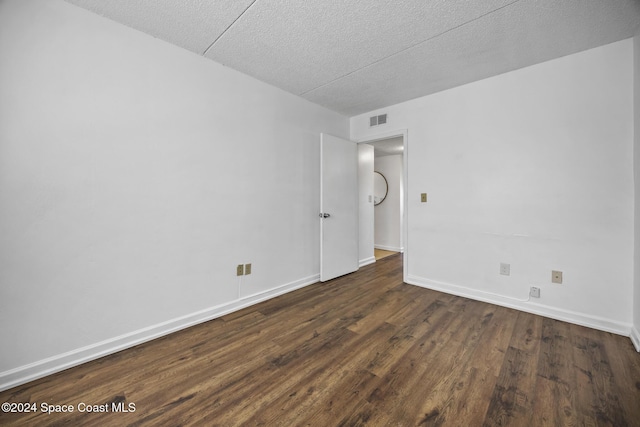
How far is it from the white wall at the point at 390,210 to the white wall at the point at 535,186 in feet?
7.73

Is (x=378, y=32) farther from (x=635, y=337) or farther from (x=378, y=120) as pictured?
(x=635, y=337)

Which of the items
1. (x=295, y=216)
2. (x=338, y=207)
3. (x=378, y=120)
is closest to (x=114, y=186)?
(x=295, y=216)

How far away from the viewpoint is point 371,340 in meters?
1.96

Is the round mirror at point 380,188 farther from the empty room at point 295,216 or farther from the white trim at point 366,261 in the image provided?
the empty room at point 295,216

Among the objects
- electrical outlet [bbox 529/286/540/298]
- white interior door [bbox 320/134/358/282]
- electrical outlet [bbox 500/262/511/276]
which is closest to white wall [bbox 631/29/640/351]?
A: electrical outlet [bbox 529/286/540/298]

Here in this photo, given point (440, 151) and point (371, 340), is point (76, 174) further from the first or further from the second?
point (440, 151)

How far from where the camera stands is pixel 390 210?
18.7 feet

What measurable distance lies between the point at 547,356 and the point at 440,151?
7.13ft

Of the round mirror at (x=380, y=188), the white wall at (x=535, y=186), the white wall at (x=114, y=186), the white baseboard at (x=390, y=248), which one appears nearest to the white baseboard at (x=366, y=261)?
the white wall at (x=535, y=186)

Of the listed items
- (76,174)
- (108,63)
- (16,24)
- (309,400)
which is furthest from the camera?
(108,63)

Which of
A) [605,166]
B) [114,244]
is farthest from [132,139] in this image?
[605,166]

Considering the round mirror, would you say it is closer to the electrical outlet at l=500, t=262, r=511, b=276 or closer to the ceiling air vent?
the ceiling air vent

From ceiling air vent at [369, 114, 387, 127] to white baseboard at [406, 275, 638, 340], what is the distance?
2.20 m

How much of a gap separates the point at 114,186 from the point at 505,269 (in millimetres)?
3616
